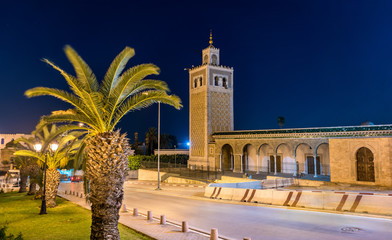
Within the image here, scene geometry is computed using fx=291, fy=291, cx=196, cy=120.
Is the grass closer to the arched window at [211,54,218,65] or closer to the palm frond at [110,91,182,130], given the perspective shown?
the palm frond at [110,91,182,130]

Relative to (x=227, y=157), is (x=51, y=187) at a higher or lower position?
lower

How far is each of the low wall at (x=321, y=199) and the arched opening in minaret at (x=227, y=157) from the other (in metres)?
15.9

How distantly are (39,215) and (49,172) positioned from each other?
117 inches

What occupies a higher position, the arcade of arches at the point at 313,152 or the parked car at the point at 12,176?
the arcade of arches at the point at 313,152

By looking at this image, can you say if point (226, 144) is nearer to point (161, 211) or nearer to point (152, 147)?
point (161, 211)

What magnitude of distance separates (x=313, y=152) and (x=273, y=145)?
13.1 ft

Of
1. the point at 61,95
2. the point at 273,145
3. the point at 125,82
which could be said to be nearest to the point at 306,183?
the point at 273,145

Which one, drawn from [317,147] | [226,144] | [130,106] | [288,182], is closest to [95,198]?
[130,106]

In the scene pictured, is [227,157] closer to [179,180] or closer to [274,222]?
[179,180]

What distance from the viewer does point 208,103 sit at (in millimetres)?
34406

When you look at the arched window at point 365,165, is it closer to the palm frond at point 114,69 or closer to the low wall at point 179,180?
the low wall at point 179,180

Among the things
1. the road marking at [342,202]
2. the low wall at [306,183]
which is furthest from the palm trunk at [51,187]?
the low wall at [306,183]

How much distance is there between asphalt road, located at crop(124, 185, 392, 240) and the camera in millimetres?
8999

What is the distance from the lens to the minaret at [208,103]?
1353 inches
